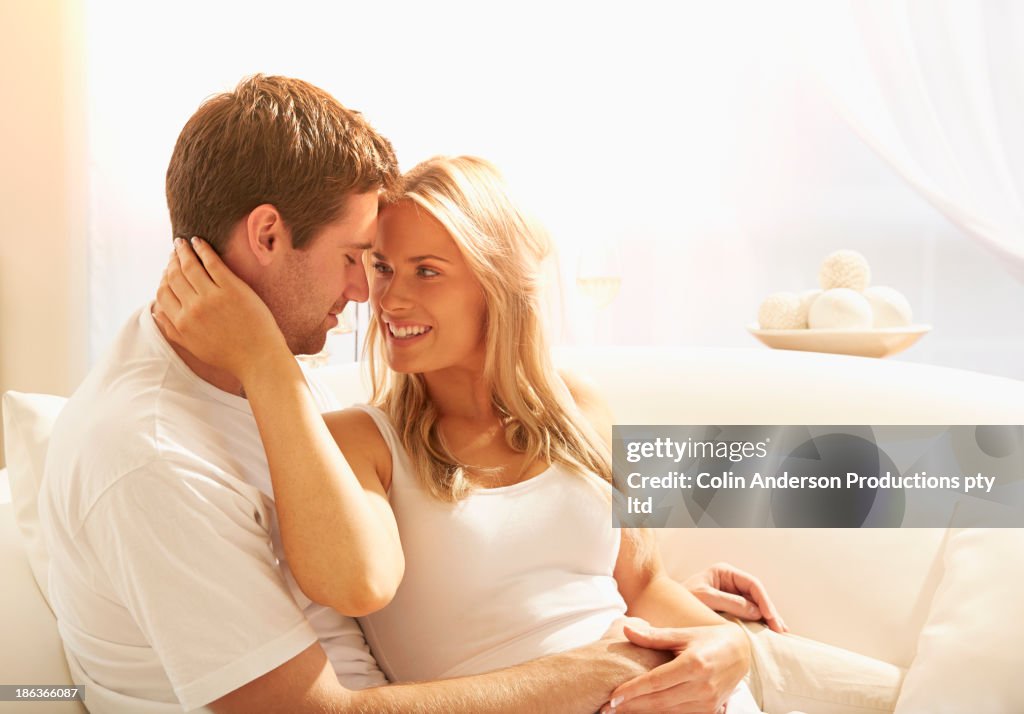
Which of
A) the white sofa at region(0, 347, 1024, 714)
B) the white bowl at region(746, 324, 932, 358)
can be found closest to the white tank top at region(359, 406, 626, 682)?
the white sofa at region(0, 347, 1024, 714)

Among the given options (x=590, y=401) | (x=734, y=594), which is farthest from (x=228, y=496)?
(x=734, y=594)

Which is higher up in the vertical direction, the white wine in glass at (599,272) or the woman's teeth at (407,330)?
the woman's teeth at (407,330)

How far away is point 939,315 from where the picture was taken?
11.7ft

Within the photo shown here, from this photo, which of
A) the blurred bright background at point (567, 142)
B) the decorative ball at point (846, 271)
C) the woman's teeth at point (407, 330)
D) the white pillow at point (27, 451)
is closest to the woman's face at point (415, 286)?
the woman's teeth at point (407, 330)

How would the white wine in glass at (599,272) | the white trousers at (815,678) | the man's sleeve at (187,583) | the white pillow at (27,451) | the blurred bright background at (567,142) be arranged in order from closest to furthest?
the man's sleeve at (187,583), the white pillow at (27,451), the white trousers at (815,678), the white wine in glass at (599,272), the blurred bright background at (567,142)

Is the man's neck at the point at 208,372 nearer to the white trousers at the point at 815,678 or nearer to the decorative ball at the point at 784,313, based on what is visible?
the white trousers at the point at 815,678

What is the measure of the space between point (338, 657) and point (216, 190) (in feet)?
2.12

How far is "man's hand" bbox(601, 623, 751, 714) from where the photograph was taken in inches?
54.8

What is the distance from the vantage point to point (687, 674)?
1.41 meters

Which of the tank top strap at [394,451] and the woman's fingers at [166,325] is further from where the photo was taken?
the tank top strap at [394,451]

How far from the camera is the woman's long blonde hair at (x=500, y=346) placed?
1575 millimetres

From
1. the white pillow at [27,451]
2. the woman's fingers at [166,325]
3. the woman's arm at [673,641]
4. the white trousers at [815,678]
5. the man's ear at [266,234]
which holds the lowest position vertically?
the white trousers at [815,678]

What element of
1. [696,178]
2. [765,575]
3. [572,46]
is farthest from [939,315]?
[765,575]

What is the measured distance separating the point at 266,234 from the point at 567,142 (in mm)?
2453
